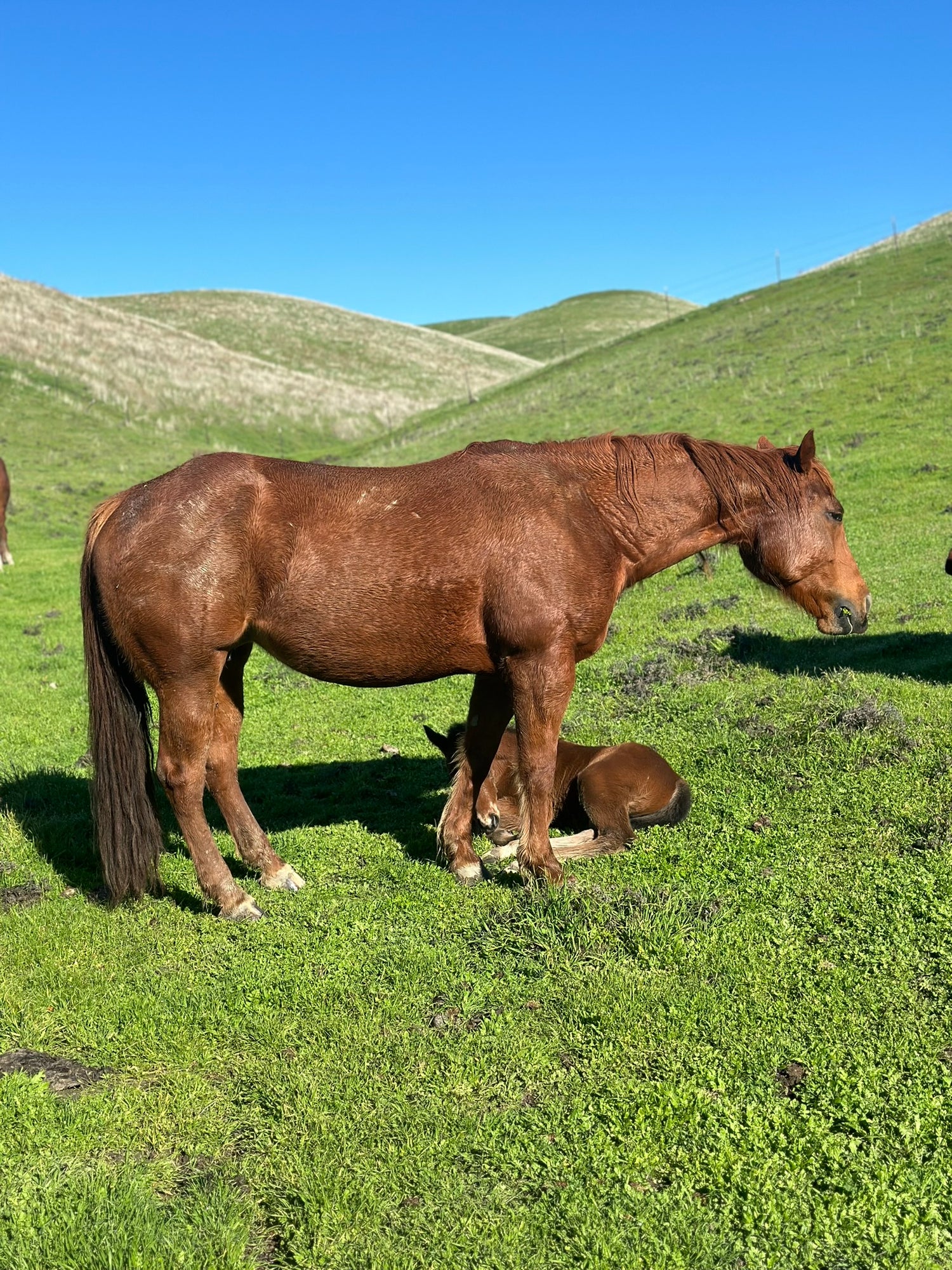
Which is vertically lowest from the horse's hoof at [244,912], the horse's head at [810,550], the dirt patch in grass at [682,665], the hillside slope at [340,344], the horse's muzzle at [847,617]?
the horse's hoof at [244,912]

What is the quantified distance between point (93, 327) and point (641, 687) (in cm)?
5490

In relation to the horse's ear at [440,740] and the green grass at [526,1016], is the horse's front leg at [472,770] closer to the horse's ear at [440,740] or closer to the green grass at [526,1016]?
the green grass at [526,1016]

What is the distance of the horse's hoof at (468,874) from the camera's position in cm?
586

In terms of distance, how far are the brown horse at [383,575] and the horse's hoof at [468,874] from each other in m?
0.02

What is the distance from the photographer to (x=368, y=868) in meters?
6.09

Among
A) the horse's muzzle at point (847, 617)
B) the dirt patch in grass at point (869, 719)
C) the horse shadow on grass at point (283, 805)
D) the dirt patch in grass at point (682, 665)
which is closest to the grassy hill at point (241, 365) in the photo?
the dirt patch in grass at point (682, 665)

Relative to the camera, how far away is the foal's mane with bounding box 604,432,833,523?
580 centimetres

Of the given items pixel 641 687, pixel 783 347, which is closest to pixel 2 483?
pixel 641 687

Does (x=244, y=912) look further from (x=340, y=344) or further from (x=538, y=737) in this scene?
(x=340, y=344)

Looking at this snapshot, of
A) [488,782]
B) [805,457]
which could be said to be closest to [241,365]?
[488,782]

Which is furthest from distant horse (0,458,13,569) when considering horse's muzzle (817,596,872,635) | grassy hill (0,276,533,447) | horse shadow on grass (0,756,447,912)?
grassy hill (0,276,533,447)

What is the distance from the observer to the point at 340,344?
A: 77.0 m

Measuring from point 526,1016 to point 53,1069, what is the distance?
2122 millimetres

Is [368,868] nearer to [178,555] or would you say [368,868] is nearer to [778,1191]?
[178,555]
